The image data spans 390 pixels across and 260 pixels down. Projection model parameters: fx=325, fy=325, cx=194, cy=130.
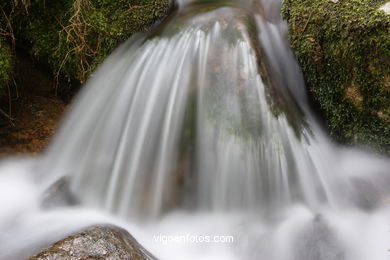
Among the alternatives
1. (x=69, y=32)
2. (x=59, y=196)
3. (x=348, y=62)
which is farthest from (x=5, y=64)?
(x=348, y=62)

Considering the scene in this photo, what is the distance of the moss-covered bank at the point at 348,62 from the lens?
266 centimetres

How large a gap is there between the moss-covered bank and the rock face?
218 centimetres

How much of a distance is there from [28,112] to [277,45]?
2.73 meters

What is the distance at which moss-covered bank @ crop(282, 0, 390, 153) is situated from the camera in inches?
105

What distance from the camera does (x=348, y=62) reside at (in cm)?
281

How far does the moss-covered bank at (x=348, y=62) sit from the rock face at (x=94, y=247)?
7.14 feet

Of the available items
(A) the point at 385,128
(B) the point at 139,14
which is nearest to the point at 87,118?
(B) the point at 139,14

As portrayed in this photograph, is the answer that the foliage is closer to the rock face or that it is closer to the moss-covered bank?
the rock face

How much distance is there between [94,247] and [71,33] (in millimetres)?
2587

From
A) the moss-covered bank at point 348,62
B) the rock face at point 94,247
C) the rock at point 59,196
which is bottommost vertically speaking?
the rock at point 59,196

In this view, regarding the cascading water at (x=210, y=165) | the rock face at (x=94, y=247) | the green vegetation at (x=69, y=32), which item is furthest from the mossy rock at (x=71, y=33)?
the rock face at (x=94, y=247)

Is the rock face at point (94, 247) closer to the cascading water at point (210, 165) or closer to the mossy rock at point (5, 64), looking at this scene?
the cascading water at point (210, 165)

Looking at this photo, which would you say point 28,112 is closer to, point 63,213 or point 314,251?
point 63,213

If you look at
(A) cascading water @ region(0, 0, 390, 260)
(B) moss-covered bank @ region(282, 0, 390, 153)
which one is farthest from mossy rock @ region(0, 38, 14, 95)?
(B) moss-covered bank @ region(282, 0, 390, 153)
